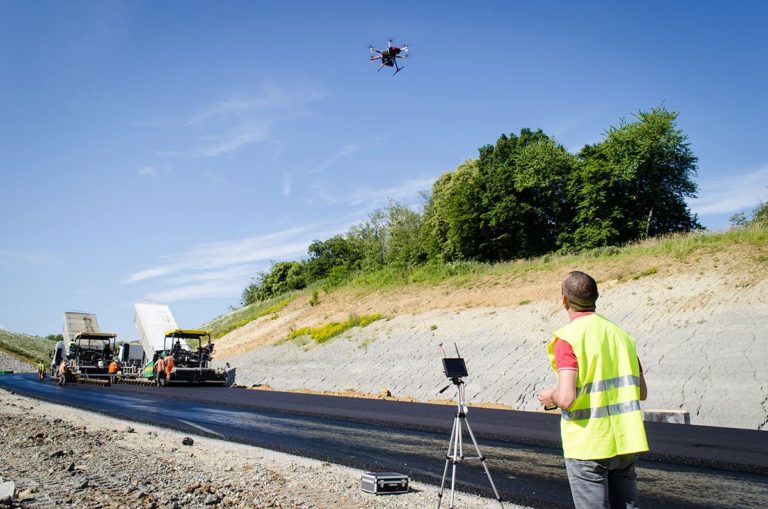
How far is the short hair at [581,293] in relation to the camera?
3.66 metres

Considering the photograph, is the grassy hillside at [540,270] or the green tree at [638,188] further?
the green tree at [638,188]

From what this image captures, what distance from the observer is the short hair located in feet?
12.0

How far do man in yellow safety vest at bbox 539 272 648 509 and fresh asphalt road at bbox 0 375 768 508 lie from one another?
3790 mm

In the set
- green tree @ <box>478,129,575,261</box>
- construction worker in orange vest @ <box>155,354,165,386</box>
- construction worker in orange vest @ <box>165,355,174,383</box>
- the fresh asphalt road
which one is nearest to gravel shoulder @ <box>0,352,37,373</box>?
construction worker in orange vest @ <box>155,354,165,386</box>

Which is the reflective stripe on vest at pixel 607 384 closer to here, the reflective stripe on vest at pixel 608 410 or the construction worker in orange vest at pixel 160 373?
the reflective stripe on vest at pixel 608 410

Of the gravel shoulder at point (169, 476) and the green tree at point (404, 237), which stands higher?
the green tree at point (404, 237)

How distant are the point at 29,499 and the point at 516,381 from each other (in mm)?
18700

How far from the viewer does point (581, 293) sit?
12.0ft

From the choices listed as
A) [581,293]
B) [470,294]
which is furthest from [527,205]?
[581,293]

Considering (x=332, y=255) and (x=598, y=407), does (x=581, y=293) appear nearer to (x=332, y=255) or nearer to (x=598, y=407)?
(x=598, y=407)

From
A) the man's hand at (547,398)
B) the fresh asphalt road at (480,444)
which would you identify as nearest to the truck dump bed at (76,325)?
the fresh asphalt road at (480,444)

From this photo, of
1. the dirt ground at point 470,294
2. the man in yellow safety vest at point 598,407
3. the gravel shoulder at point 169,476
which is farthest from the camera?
the dirt ground at point 470,294

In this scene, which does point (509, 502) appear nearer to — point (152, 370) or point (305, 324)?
point (152, 370)

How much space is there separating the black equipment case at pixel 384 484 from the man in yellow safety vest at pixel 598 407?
421cm
